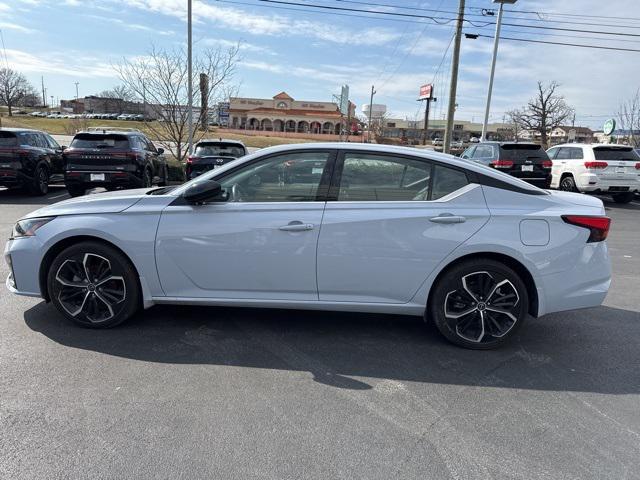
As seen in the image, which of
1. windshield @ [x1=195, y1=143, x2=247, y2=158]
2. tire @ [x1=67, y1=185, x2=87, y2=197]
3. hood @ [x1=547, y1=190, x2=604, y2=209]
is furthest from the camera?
windshield @ [x1=195, y1=143, x2=247, y2=158]

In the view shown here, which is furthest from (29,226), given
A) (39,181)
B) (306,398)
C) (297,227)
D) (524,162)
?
(524,162)

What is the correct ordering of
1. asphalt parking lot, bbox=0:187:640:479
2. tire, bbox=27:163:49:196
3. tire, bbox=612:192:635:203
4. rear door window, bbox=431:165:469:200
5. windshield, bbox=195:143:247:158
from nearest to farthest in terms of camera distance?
asphalt parking lot, bbox=0:187:640:479 < rear door window, bbox=431:165:469:200 < tire, bbox=27:163:49:196 < windshield, bbox=195:143:247:158 < tire, bbox=612:192:635:203

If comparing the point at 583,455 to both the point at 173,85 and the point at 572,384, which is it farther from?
the point at 173,85

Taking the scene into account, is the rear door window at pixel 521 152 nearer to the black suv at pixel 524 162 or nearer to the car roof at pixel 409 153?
the black suv at pixel 524 162

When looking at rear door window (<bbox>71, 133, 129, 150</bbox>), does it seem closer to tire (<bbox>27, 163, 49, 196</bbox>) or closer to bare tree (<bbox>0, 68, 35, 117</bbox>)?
tire (<bbox>27, 163, 49, 196</bbox>)

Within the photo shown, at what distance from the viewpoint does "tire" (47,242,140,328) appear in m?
3.93

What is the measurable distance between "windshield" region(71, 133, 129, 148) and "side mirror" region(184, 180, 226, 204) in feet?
27.6

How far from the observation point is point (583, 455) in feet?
8.61

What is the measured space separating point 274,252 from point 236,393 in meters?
1.11

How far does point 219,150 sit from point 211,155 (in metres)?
0.29

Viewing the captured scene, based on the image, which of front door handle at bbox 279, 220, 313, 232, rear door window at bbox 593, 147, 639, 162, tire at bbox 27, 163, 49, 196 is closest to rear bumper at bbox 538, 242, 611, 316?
front door handle at bbox 279, 220, 313, 232

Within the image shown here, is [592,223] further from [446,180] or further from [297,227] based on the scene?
[297,227]

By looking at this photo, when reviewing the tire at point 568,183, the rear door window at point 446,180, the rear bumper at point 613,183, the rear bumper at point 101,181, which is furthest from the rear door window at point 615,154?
the rear bumper at point 101,181

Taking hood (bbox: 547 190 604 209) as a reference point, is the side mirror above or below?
below
